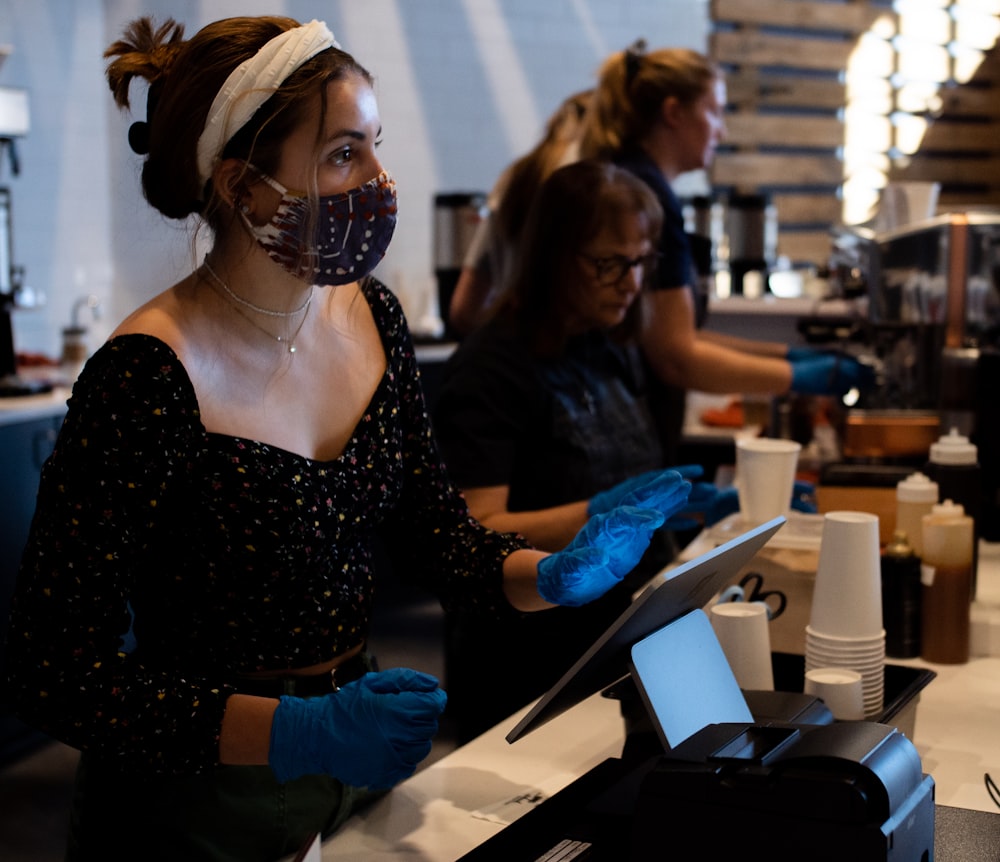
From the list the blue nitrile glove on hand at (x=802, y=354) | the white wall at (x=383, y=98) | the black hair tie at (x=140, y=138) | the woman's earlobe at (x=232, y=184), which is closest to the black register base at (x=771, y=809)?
the woman's earlobe at (x=232, y=184)

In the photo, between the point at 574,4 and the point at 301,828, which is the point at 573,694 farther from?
the point at 574,4

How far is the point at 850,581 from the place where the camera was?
176cm

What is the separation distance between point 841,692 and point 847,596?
0.20 m

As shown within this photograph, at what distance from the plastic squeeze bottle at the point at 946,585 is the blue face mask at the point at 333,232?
0.99m

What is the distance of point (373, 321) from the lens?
1.80 meters

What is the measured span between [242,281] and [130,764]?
0.59m

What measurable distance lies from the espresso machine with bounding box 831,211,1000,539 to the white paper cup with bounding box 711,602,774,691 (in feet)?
3.71

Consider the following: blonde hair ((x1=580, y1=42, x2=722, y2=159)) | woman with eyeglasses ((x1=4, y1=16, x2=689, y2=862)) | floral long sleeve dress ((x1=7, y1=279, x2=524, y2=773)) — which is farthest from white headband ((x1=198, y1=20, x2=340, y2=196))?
blonde hair ((x1=580, y1=42, x2=722, y2=159))

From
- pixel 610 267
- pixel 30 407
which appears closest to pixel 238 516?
pixel 610 267

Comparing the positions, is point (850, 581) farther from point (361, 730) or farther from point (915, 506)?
point (361, 730)

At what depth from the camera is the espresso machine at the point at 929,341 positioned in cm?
277

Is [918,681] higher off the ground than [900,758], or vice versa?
[900,758]

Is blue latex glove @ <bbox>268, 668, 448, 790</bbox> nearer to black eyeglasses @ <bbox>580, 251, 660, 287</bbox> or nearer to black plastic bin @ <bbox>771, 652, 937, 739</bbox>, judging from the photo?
black plastic bin @ <bbox>771, 652, 937, 739</bbox>

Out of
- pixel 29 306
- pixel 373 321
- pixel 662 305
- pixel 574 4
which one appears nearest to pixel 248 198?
pixel 373 321
